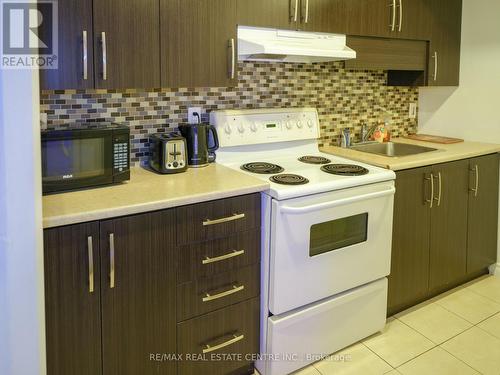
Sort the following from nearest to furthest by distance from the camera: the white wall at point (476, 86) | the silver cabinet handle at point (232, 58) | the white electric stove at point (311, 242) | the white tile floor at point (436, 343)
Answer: the white electric stove at point (311, 242) → the silver cabinet handle at point (232, 58) → the white tile floor at point (436, 343) → the white wall at point (476, 86)

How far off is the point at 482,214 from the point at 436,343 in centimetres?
102

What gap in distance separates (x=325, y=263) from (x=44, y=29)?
148cm

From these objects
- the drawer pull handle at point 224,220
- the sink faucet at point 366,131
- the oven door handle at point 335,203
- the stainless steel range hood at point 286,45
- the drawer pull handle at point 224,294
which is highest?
the stainless steel range hood at point 286,45

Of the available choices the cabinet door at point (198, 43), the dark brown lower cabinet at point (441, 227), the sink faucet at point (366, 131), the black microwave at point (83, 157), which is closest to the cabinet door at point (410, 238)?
the dark brown lower cabinet at point (441, 227)

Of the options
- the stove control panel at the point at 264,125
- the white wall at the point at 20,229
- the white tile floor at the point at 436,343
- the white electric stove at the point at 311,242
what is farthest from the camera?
the stove control panel at the point at 264,125

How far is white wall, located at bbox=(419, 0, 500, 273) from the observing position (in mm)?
2871

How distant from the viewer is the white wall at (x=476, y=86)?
113 inches

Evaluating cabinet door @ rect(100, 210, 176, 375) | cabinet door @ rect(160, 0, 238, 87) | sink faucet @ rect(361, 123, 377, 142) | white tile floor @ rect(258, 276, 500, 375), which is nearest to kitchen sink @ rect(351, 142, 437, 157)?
sink faucet @ rect(361, 123, 377, 142)

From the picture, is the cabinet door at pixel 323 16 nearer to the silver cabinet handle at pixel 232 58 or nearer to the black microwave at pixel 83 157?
the silver cabinet handle at pixel 232 58

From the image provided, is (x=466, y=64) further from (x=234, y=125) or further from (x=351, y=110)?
(x=234, y=125)

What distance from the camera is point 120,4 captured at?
1.71m

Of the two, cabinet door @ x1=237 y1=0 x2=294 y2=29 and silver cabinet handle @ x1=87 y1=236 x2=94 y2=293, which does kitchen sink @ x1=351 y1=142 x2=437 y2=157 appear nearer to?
cabinet door @ x1=237 y1=0 x2=294 y2=29

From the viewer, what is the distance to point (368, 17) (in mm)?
A: 2451

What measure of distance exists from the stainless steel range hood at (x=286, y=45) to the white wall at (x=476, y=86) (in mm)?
1145
